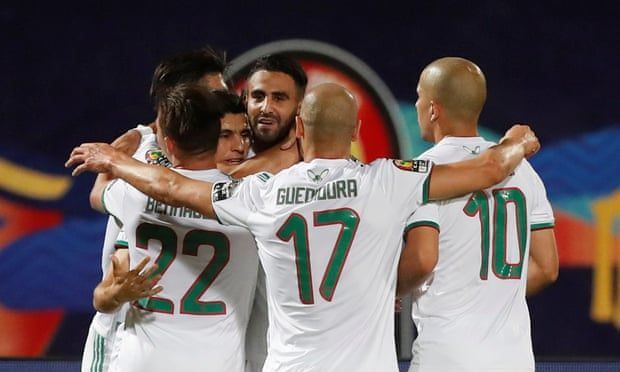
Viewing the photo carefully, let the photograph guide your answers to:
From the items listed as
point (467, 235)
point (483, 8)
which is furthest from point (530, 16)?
point (467, 235)

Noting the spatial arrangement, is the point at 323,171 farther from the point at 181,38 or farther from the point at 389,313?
the point at 181,38

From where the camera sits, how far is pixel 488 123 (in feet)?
24.4

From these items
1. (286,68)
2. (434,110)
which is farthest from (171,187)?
(286,68)

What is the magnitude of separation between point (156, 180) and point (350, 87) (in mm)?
4076

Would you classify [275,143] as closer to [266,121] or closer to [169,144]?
[266,121]

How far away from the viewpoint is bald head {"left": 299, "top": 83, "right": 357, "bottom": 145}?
3.36m

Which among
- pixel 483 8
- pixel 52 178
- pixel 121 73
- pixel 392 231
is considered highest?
pixel 483 8

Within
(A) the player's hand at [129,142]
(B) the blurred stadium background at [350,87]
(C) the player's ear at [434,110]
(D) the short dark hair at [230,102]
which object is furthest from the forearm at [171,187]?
(B) the blurred stadium background at [350,87]

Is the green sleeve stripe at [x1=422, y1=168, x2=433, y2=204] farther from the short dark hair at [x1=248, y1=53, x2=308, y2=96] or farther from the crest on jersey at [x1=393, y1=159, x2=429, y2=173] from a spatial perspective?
the short dark hair at [x1=248, y1=53, x2=308, y2=96]

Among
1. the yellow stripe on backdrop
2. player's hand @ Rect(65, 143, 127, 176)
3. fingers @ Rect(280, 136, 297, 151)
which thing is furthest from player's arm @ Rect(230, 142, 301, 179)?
the yellow stripe on backdrop

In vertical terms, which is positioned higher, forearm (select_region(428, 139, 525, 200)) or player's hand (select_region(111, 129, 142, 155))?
player's hand (select_region(111, 129, 142, 155))

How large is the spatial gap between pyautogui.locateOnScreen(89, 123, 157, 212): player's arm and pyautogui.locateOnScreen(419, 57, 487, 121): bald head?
1142mm

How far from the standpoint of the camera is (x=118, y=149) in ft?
13.3

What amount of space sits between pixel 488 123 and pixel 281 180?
4.26 m
